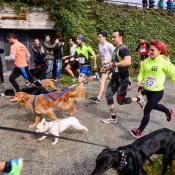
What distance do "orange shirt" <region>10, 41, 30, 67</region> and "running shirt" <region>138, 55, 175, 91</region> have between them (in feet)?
14.0

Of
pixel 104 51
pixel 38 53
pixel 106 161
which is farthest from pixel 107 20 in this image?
pixel 106 161

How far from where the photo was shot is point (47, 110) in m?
7.28

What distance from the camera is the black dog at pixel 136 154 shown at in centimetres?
422

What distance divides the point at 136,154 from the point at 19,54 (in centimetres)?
585

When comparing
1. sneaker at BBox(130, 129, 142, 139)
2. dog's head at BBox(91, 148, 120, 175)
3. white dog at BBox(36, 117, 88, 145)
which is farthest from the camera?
sneaker at BBox(130, 129, 142, 139)

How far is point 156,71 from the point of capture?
21.0 ft

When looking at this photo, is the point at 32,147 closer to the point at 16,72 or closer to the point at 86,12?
the point at 16,72

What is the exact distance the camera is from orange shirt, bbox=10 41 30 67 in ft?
30.9

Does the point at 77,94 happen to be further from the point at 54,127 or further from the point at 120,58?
the point at 54,127

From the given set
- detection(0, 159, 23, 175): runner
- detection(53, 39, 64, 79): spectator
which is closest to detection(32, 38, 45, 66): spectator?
detection(53, 39, 64, 79): spectator

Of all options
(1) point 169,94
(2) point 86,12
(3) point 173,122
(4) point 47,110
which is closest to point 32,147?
(4) point 47,110

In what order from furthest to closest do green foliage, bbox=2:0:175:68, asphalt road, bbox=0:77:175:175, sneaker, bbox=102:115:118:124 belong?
green foliage, bbox=2:0:175:68 → sneaker, bbox=102:115:118:124 → asphalt road, bbox=0:77:175:175

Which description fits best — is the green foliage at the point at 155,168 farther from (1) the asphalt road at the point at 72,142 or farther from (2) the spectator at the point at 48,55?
(2) the spectator at the point at 48,55

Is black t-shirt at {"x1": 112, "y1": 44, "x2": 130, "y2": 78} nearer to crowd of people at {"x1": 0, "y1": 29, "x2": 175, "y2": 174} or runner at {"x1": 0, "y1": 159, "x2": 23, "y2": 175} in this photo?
crowd of people at {"x1": 0, "y1": 29, "x2": 175, "y2": 174}
